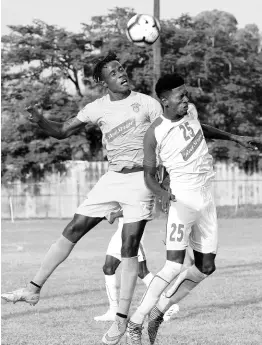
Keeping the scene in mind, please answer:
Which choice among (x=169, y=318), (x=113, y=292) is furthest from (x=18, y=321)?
(x=169, y=318)

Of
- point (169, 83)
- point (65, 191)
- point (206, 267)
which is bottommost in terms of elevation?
point (65, 191)

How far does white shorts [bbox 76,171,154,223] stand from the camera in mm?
7363

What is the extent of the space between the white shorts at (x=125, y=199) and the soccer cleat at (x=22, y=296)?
866 millimetres

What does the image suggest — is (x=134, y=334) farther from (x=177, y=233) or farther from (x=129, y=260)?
(x=177, y=233)

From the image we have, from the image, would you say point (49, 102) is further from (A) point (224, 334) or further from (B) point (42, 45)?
(A) point (224, 334)

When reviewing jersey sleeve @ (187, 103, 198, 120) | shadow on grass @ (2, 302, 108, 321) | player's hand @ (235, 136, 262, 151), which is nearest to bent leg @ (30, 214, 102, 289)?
jersey sleeve @ (187, 103, 198, 120)

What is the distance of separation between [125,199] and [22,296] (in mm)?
1281

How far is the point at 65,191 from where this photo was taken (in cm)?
4044

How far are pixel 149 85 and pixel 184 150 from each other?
33190mm

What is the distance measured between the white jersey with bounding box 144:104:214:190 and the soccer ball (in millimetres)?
4790

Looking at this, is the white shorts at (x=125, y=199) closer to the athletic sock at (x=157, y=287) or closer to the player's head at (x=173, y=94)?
the athletic sock at (x=157, y=287)

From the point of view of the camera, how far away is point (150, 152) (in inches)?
282

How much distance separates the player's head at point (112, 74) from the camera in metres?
7.44

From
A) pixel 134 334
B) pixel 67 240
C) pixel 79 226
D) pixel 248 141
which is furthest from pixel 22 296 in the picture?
pixel 248 141
